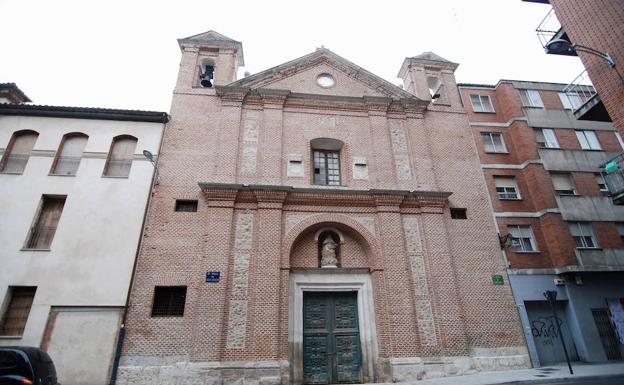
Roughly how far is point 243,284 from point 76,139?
1013 cm

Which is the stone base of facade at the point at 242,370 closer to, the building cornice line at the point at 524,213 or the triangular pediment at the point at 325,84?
the building cornice line at the point at 524,213

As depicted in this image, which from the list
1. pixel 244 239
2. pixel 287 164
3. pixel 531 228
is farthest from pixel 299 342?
pixel 531 228

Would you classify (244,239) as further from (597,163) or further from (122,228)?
(597,163)

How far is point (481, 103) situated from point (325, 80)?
29.6 feet

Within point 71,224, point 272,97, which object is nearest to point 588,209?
point 272,97

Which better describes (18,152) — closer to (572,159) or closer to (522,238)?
(522,238)

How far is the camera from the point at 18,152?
14.4m

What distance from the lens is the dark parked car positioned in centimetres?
721

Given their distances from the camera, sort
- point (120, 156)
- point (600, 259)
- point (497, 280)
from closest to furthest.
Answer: point (497, 280), point (120, 156), point (600, 259)

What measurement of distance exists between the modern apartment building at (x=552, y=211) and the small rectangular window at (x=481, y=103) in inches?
2.2

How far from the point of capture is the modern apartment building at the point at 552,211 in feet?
47.1

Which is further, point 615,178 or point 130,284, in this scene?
point 130,284

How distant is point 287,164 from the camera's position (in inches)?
605

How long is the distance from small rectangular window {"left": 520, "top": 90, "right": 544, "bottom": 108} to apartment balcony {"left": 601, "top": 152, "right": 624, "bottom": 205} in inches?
295
